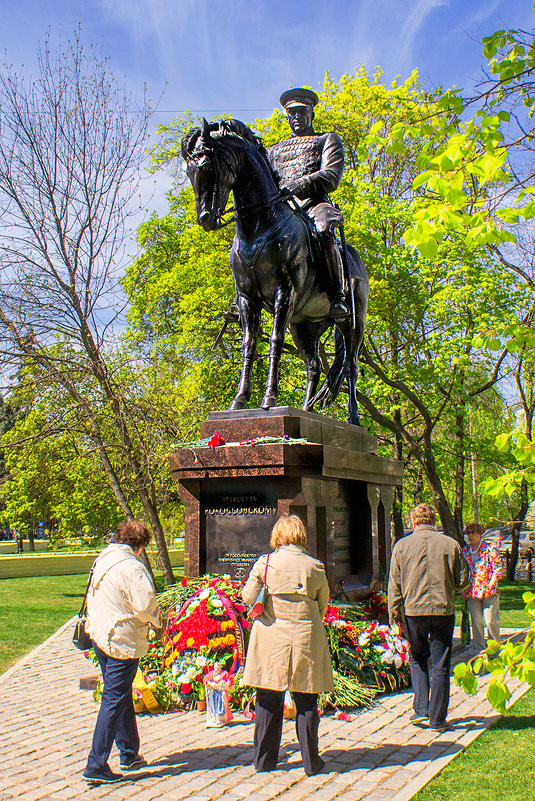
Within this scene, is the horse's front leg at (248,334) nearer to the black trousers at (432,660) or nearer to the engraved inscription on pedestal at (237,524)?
the engraved inscription on pedestal at (237,524)

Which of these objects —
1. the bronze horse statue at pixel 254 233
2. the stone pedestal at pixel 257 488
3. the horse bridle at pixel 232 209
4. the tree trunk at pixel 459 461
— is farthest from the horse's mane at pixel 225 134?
the tree trunk at pixel 459 461

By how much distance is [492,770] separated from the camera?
5.00 m

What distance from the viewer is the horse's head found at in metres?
7.27

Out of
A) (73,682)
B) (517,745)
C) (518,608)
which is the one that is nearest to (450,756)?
(517,745)

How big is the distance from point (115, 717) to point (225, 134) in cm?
564

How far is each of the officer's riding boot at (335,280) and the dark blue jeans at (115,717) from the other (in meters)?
5.55

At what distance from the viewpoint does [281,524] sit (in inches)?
198

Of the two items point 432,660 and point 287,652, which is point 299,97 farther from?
point 287,652

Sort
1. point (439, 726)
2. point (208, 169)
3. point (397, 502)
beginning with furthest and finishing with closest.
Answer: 1. point (397, 502)
2. point (208, 169)
3. point (439, 726)

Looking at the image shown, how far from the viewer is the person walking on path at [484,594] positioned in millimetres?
9516

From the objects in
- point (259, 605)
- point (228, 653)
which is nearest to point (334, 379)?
point (228, 653)

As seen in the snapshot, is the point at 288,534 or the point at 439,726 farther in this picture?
the point at 439,726

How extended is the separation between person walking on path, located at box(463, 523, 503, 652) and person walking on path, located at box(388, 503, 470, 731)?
3.41 m

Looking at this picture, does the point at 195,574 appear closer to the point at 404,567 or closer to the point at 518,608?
the point at 404,567
